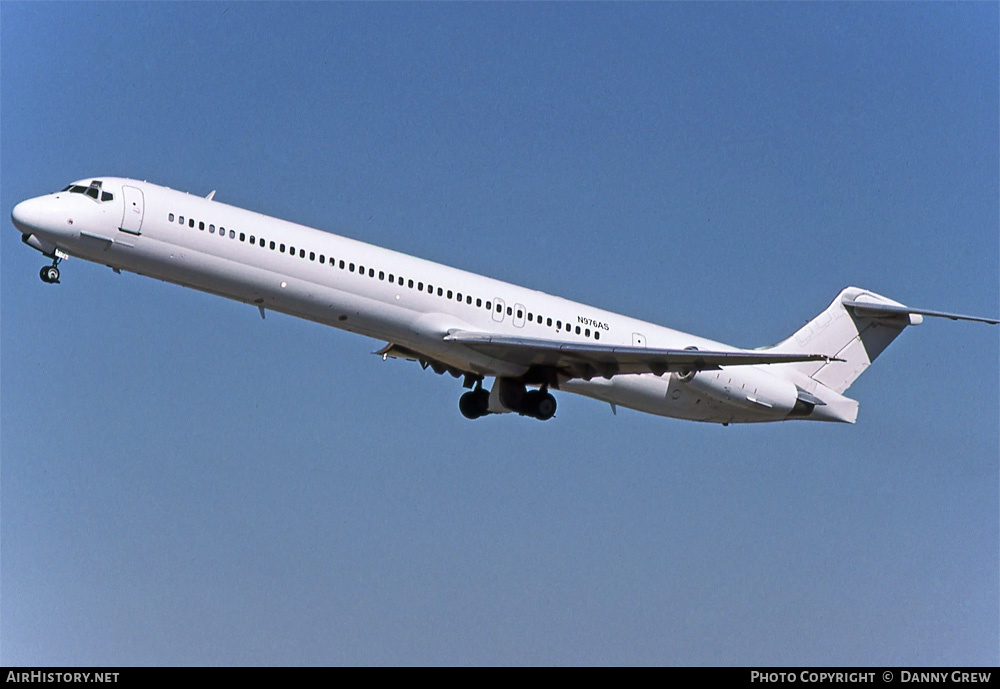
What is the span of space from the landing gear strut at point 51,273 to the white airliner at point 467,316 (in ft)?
0.15

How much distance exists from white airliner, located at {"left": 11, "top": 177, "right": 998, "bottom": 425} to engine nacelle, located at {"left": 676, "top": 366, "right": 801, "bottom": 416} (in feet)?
0.12

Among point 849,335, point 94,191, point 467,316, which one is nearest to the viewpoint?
point 94,191

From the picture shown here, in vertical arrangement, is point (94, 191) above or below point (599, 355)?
above

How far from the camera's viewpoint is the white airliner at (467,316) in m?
30.9

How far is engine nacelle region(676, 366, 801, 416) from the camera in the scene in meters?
38.0

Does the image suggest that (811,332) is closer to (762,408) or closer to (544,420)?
(762,408)

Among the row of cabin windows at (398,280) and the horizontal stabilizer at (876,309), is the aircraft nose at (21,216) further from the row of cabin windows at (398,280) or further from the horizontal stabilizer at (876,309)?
the horizontal stabilizer at (876,309)

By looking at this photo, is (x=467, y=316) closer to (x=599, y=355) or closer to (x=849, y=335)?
(x=599, y=355)

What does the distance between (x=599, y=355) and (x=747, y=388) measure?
5894mm

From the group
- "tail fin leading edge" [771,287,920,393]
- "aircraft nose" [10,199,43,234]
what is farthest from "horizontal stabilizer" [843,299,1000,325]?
"aircraft nose" [10,199,43,234]

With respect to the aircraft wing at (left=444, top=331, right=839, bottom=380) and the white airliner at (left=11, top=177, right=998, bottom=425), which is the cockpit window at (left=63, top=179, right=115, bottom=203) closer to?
the white airliner at (left=11, top=177, right=998, bottom=425)

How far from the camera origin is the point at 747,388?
3844cm

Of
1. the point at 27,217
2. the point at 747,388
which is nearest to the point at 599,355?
the point at 747,388

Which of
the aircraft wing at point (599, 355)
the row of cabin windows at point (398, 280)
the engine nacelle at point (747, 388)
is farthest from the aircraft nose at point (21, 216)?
the engine nacelle at point (747, 388)
